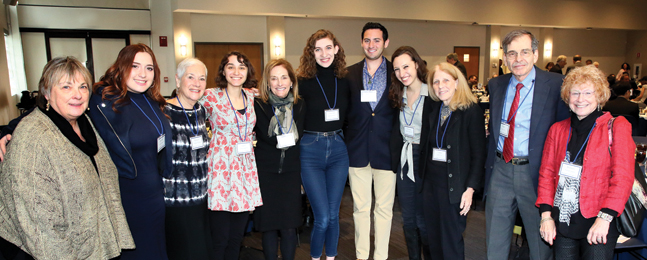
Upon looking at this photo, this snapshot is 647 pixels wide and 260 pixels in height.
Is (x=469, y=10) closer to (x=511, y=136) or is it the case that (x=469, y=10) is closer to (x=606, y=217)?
(x=511, y=136)

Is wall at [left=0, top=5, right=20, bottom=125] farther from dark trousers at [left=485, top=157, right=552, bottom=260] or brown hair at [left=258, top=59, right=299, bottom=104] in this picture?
dark trousers at [left=485, top=157, right=552, bottom=260]

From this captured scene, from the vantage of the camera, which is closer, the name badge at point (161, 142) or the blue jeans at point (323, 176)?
the name badge at point (161, 142)

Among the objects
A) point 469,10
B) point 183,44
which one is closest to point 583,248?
point 183,44

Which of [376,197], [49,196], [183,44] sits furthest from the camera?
[183,44]

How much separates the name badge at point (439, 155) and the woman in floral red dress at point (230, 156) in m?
1.14

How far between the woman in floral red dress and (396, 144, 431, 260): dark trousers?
970mm

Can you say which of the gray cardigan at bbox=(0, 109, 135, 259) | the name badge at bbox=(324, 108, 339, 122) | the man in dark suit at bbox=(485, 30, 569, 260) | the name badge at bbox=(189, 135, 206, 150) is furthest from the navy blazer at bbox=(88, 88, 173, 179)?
the man in dark suit at bbox=(485, 30, 569, 260)

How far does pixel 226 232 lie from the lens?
256cm

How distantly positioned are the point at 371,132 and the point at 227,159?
100cm

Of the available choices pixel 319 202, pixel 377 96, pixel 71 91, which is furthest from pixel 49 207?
pixel 377 96

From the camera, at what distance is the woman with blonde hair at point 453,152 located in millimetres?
2363

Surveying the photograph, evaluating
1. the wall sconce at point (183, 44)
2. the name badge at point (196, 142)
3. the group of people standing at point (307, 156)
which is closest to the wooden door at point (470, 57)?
the wall sconce at point (183, 44)

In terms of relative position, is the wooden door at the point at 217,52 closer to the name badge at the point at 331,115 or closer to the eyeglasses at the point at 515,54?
the name badge at the point at 331,115

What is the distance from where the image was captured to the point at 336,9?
390 inches
